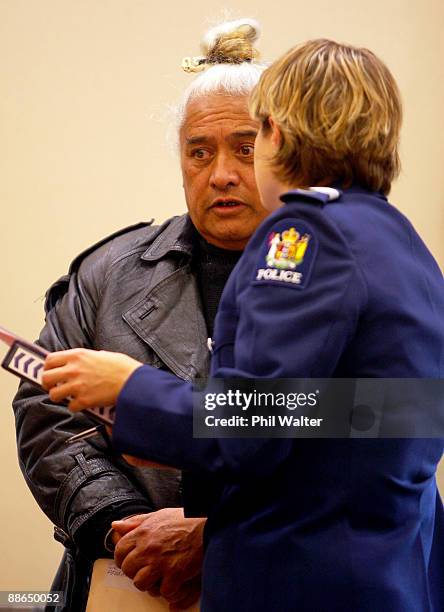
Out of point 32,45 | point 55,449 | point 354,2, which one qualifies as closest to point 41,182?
point 32,45

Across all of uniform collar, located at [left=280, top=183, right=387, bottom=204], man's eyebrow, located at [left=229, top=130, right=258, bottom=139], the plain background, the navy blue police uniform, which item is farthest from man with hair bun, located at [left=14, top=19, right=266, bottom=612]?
the plain background

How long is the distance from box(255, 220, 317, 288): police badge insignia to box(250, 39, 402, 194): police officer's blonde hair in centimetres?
11

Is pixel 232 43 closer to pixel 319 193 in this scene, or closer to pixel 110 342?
pixel 110 342

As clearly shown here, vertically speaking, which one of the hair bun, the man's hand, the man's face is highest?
the hair bun

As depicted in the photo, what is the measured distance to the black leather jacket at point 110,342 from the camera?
1981 mm

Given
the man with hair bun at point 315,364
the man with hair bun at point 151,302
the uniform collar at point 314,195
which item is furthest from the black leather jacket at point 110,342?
the uniform collar at point 314,195

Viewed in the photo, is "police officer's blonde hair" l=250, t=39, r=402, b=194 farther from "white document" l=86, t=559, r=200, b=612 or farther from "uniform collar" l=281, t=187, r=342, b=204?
"white document" l=86, t=559, r=200, b=612

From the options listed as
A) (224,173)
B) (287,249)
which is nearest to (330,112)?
(287,249)

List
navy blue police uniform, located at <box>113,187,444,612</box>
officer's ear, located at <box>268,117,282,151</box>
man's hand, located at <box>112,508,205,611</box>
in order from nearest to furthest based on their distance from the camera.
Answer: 1. navy blue police uniform, located at <box>113,187,444,612</box>
2. officer's ear, located at <box>268,117,282,151</box>
3. man's hand, located at <box>112,508,205,611</box>

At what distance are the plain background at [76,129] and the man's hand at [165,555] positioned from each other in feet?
5.43

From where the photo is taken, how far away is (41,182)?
11.1 ft

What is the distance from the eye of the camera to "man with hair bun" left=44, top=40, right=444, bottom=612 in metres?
1.19

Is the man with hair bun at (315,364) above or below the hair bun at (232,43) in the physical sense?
below

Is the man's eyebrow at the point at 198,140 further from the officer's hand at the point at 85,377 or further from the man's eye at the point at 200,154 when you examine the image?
the officer's hand at the point at 85,377
